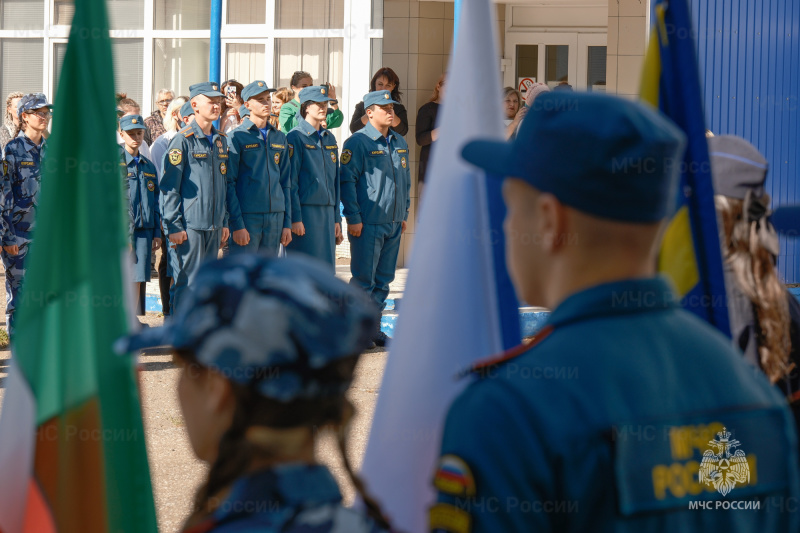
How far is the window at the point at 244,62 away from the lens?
570 inches

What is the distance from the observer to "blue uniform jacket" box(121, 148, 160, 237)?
25.8 feet

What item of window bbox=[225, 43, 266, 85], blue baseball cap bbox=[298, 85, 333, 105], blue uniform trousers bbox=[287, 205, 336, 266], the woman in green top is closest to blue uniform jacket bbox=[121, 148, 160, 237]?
blue uniform trousers bbox=[287, 205, 336, 266]

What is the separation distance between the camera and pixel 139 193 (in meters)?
7.91

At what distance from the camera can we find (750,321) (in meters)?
2.14

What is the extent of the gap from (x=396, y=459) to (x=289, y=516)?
57cm

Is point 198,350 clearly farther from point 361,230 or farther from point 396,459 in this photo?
point 361,230

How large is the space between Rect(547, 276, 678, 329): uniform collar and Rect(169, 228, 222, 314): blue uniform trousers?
6587 mm

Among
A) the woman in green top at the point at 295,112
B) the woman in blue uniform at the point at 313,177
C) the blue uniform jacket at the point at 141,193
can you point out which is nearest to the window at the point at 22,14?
the woman in green top at the point at 295,112

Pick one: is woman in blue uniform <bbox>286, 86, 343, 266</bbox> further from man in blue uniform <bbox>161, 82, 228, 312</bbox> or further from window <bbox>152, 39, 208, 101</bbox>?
window <bbox>152, 39, 208, 101</bbox>

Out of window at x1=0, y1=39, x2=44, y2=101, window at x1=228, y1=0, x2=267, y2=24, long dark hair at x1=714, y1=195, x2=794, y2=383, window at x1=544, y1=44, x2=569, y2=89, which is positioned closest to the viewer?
long dark hair at x1=714, y1=195, x2=794, y2=383

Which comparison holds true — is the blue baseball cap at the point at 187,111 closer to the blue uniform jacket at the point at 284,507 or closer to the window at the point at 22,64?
the window at the point at 22,64

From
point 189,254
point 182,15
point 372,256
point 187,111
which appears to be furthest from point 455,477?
point 182,15

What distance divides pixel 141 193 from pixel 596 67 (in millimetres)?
7316

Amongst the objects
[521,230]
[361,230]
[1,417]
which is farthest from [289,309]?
[361,230]
